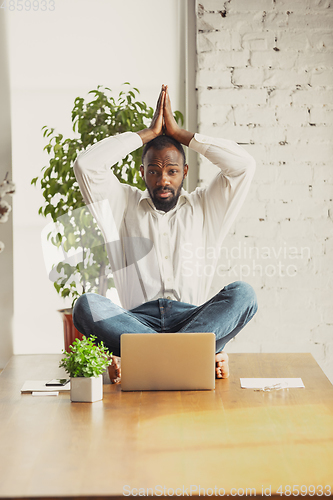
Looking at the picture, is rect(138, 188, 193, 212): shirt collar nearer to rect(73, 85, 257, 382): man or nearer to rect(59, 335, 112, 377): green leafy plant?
rect(73, 85, 257, 382): man

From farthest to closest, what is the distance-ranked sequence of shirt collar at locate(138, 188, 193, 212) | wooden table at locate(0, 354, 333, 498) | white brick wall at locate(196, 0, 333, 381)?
white brick wall at locate(196, 0, 333, 381) → shirt collar at locate(138, 188, 193, 212) → wooden table at locate(0, 354, 333, 498)

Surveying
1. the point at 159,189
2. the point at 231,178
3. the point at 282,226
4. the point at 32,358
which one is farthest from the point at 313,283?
the point at 32,358

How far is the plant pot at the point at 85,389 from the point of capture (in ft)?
5.15

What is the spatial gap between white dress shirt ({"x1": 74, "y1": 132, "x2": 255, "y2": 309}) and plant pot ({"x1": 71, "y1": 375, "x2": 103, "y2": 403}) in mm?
606

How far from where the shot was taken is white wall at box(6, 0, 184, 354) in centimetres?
286

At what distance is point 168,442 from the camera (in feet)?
4.00

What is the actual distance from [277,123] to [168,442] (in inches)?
74.5

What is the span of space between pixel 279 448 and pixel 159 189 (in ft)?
4.05

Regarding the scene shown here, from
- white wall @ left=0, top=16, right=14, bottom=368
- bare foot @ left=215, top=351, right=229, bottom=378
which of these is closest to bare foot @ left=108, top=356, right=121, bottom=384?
bare foot @ left=215, top=351, right=229, bottom=378

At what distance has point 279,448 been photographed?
46.1 inches

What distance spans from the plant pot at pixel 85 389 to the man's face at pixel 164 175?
33.7 inches

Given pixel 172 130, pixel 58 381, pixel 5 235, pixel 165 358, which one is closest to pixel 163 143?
pixel 172 130

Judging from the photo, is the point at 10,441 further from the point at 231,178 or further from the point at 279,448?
the point at 231,178

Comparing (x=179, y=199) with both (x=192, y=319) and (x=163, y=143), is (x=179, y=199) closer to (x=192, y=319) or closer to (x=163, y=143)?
(x=163, y=143)
